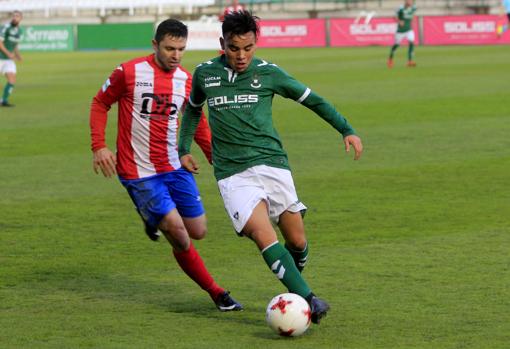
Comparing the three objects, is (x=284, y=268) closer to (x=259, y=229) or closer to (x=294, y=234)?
(x=259, y=229)

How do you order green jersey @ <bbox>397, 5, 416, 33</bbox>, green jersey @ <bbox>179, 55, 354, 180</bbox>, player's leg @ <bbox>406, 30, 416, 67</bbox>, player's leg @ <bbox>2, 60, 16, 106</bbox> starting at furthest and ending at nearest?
green jersey @ <bbox>397, 5, 416, 33</bbox>, player's leg @ <bbox>406, 30, 416, 67</bbox>, player's leg @ <bbox>2, 60, 16, 106</bbox>, green jersey @ <bbox>179, 55, 354, 180</bbox>

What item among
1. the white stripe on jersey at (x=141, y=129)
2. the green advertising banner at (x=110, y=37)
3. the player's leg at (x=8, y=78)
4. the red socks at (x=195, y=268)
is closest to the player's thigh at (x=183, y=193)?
the white stripe on jersey at (x=141, y=129)

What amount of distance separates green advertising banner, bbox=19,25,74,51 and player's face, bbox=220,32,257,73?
148ft

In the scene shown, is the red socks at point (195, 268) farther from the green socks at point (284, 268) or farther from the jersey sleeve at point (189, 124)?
the green socks at point (284, 268)

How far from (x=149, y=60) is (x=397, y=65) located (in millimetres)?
26760

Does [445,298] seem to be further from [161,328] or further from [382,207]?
[382,207]

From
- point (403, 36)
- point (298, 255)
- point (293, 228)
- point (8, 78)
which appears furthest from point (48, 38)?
point (293, 228)

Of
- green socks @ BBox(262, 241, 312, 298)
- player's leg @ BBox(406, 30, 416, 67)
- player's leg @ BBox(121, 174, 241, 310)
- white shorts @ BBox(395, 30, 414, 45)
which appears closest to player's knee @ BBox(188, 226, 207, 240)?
player's leg @ BBox(121, 174, 241, 310)

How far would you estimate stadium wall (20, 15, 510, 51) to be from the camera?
1770 inches

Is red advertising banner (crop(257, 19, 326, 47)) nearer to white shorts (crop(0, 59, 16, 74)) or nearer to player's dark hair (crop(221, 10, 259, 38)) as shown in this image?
white shorts (crop(0, 59, 16, 74))

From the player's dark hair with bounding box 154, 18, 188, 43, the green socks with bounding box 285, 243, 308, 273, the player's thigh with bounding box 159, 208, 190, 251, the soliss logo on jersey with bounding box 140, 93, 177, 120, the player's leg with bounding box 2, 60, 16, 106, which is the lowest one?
the player's leg with bounding box 2, 60, 16, 106

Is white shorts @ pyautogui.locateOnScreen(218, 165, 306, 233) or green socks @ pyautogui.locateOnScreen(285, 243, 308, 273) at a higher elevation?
white shorts @ pyautogui.locateOnScreen(218, 165, 306, 233)

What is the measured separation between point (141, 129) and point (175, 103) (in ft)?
0.98

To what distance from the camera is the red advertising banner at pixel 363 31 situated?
4681 cm
